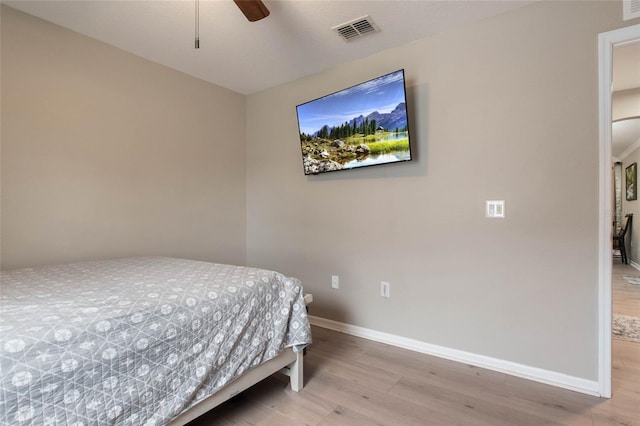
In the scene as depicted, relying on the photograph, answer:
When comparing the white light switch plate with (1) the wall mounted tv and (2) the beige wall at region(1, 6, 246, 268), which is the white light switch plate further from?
(2) the beige wall at region(1, 6, 246, 268)

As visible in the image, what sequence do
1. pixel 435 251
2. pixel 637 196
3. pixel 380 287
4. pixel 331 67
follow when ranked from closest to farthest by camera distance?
1. pixel 435 251
2. pixel 380 287
3. pixel 331 67
4. pixel 637 196

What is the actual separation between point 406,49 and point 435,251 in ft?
5.31

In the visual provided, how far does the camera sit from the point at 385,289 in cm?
272

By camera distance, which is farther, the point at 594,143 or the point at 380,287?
the point at 380,287

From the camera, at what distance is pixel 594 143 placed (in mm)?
1915

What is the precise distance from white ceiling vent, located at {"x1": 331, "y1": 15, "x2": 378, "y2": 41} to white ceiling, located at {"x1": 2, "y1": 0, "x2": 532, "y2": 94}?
1.5 inches

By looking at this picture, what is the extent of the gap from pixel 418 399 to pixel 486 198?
138 cm

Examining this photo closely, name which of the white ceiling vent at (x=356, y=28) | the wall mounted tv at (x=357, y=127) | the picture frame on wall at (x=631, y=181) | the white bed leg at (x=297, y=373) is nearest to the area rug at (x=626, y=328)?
the wall mounted tv at (x=357, y=127)

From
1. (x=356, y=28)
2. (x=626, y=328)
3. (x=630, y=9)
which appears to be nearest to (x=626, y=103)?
(x=630, y=9)

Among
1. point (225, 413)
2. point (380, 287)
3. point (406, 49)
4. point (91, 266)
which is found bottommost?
point (225, 413)

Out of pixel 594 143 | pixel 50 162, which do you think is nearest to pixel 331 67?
pixel 594 143

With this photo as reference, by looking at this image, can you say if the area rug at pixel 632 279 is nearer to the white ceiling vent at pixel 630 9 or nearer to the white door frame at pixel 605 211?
the white door frame at pixel 605 211

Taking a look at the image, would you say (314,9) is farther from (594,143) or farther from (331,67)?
(594,143)

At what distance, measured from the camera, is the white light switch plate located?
2.20 meters
